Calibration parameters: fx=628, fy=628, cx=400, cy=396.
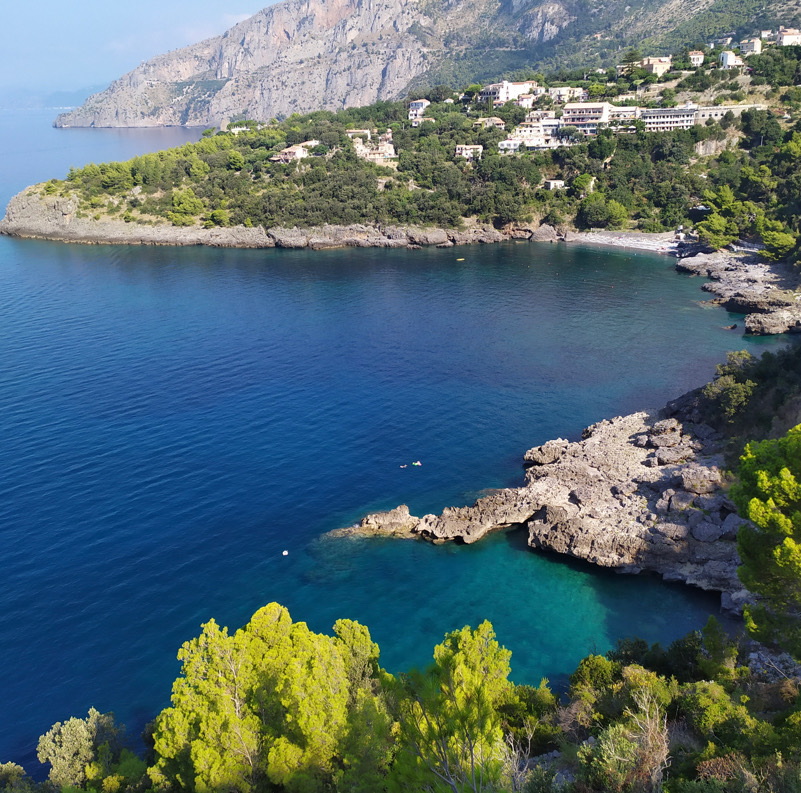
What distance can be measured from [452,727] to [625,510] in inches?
835

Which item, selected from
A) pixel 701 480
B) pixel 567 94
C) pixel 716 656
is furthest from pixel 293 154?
pixel 716 656

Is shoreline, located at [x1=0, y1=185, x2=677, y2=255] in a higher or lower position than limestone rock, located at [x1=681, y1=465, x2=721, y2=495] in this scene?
higher

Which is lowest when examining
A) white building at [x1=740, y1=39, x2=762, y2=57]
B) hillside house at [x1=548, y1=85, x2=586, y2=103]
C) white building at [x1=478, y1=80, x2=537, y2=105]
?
hillside house at [x1=548, y1=85, x2=586, y2=103]

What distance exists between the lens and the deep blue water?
28.1 m

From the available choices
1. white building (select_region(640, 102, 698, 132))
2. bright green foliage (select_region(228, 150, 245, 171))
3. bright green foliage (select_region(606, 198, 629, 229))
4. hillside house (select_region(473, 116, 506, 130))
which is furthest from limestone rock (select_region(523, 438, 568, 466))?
bright green foliage (select_region(228, 150, 245, 171))

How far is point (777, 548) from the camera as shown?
19109 millimetres

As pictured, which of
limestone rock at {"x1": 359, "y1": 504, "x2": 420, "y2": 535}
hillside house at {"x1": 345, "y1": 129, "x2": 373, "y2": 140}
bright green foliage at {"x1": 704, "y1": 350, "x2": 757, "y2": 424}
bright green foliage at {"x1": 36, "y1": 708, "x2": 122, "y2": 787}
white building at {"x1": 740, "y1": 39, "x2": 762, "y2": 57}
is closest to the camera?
bright green foliage at {"x1": 36, "y1": 708, "x2": 122, "y2": 787}

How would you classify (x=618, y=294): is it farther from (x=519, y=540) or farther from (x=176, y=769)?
(x=176, y=769)

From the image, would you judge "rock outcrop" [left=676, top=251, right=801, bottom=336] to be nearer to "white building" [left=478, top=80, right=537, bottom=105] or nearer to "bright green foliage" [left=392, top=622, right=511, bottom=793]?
"bright green foliage" [left=392, top=622, right=511, bottom=793]

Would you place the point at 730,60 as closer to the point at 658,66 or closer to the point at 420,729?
the point at 658,66

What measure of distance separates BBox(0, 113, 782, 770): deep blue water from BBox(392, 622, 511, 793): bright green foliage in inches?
384

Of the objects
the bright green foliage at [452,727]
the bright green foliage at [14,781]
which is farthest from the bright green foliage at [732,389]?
the bright green foliage at [14,781]

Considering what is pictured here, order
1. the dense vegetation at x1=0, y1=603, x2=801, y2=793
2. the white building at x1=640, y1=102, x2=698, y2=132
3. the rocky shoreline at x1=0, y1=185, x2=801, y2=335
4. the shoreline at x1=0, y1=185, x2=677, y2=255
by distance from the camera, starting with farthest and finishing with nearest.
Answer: the white building at x1=640, y1=102, x2=698, y2=132 → the shoreline at x1=0, y1=185, x2=677, y2=255 → the rocky shoreline at x1=0, y1=185, x2=801, y2=335 → the dense vegetation at x1=0, y1=603, x2=801, y2=793

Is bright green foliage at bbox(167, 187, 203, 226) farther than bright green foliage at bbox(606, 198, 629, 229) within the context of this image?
Yes
